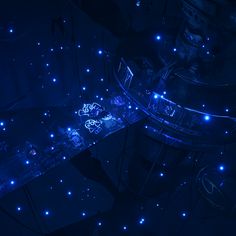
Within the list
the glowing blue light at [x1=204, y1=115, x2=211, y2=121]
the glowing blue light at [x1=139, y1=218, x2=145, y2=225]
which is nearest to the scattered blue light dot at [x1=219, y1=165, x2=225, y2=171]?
the glowing blue light at [x1=139, y1=218, x2=145, y2=225]

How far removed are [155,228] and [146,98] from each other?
11.5 ft

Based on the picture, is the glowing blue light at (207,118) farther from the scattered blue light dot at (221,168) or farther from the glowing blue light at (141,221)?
the glowing blue light at (141,221)

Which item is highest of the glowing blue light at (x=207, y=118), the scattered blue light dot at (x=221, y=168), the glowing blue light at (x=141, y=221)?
the glowing blue light at (x=207, y=118)

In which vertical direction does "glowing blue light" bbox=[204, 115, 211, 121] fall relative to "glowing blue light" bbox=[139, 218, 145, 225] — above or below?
above

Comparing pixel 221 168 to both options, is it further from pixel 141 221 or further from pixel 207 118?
pixel 207 118

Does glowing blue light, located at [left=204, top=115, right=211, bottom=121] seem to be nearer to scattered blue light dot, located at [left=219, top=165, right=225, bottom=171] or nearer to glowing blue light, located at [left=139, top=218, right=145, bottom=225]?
scattered blue light dot, located at [left=219, top=165, right=225, bottom=171]

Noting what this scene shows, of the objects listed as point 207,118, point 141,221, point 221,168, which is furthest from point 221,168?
point 207,118

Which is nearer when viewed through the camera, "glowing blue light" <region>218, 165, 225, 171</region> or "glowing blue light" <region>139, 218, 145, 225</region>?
"glowing blue light" <region>139, 218, 145, 225</region>

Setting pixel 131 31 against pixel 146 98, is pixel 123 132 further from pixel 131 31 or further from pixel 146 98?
pixel 131 31

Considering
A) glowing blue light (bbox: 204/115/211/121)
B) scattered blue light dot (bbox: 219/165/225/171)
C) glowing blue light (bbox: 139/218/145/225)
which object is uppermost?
glowing blue light (bbox: 204/115/211/121)

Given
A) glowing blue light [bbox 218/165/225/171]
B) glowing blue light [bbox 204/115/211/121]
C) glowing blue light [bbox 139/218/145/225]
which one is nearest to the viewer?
glowing blue light [bbox 204/115/211/121]

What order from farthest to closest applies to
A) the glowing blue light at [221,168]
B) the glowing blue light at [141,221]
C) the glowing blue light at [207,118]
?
the glowing blue light at [221,168], the glowing blue light at [141,221], the glowing blue light at [207,118]

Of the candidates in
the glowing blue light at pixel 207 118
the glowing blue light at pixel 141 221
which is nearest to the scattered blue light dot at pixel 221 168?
the glowing blue light at pixel 141 221

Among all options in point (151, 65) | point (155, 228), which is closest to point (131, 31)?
point (151, 65)
